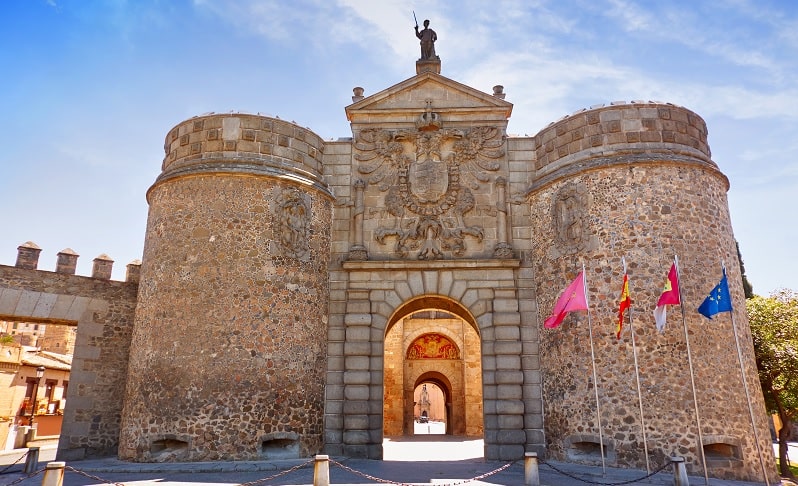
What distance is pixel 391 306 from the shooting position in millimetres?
15086

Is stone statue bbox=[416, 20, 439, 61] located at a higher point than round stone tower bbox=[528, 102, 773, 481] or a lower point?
higher

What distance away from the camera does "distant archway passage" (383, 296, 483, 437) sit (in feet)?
84.3

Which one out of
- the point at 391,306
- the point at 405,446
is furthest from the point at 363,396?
the point at 405,446

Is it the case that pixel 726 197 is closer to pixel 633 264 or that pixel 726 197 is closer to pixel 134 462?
pixel 633 264

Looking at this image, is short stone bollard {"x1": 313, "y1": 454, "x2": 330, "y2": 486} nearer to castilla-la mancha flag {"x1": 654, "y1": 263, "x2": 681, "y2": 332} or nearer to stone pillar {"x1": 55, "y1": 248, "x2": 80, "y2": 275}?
castilla-la mancha flag {"x1": 654, "y1": 263, "x2": 681, "y2": 332}

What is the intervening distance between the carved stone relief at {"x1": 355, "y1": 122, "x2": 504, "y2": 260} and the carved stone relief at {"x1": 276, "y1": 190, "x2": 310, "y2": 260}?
1.99 m

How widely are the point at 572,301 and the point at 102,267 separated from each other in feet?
41.0

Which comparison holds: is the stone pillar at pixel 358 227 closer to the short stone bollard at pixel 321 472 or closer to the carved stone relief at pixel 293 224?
the carved stone relief at pixel 293 224

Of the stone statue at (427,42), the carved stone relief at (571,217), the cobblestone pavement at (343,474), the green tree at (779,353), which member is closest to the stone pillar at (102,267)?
the cobblestone pavement at (343,474)

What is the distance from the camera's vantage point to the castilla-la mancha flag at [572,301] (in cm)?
1272

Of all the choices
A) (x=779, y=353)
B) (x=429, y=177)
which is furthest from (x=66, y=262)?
(x=779, y=353)

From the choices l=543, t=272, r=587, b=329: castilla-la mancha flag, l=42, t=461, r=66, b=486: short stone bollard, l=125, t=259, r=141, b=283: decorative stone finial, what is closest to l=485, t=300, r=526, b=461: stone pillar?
l=543, t=272, r=587, b=329: castilla-la mancha flag

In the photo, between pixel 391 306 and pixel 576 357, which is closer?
pixel 576 357

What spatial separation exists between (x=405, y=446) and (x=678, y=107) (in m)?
13.6
